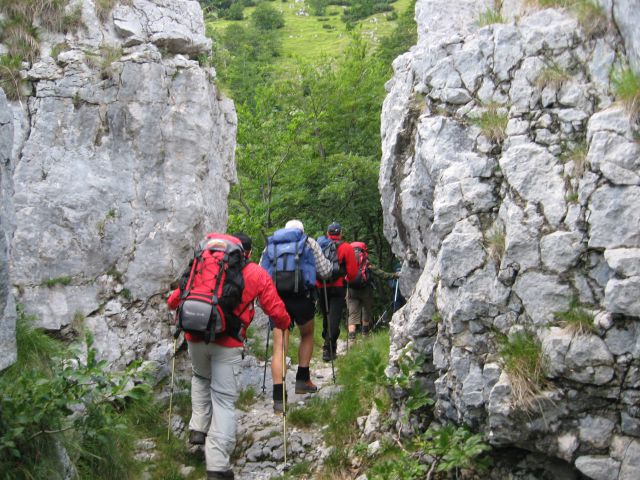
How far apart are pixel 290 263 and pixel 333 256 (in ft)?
8.45

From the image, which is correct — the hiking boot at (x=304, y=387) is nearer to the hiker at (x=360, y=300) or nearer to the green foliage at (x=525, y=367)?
the green foliage at (x=525, y=367)

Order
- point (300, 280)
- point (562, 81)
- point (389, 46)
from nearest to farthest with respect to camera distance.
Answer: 1. point (562, 81)
2. point (300, 280)
3. point (389, 46)

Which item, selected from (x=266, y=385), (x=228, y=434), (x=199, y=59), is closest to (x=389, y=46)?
(x=199, y=59)

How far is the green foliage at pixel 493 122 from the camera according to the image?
619cm

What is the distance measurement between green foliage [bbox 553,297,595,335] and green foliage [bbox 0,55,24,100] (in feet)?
23.8

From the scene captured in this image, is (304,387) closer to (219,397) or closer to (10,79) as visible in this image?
(219,397)

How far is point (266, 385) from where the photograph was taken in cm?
873

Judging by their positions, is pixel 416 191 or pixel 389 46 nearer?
pixel 416 191

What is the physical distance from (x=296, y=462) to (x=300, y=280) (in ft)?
7.26

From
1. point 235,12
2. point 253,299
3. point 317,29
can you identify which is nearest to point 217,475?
point 253,299

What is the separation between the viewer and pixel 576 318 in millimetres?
5129

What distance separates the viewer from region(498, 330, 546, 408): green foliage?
A: 5.17 m

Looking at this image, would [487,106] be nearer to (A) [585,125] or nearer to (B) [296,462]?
(A) [585,125]

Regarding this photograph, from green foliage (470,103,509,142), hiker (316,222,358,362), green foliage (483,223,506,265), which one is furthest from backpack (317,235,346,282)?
green foliage (483,223,506,265)
